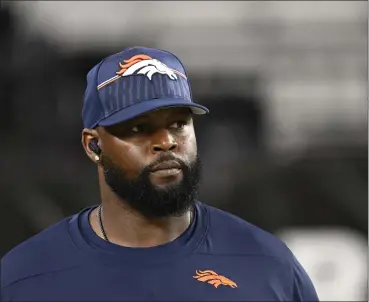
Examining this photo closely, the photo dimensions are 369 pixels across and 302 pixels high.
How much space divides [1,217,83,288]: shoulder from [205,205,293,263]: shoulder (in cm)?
36

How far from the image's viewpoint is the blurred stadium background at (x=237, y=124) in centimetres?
529

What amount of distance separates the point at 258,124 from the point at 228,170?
4.38ft

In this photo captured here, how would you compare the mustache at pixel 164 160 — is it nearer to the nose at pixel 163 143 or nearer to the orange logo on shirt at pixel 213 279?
the nose at pixel 163 143

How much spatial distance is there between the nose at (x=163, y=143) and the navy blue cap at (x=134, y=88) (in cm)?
7

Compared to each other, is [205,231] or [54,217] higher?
[205,231]

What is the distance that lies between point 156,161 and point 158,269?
259 mm

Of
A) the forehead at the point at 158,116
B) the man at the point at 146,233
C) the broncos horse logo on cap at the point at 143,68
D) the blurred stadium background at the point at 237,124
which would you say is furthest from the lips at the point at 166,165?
the blurred stadium background at the point at 237,124

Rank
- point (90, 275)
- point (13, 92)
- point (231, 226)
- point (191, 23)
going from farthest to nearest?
point (191, 23), point (13, 92), point (231, 226), point (90, 275)

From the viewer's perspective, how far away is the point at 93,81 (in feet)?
6.64

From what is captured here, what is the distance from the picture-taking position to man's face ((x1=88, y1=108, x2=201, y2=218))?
6.17 feet

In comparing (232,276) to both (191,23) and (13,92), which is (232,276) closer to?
(13,92)

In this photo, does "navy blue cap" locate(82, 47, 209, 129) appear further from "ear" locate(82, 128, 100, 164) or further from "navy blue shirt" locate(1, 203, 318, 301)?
"navy blue shirt" locate(1, 203, 318, 301)

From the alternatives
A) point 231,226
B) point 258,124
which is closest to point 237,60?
point 258,124

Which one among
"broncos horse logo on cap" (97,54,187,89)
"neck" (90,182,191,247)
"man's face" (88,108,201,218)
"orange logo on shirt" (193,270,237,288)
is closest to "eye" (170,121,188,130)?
"man's face" (88,108,201,218)
